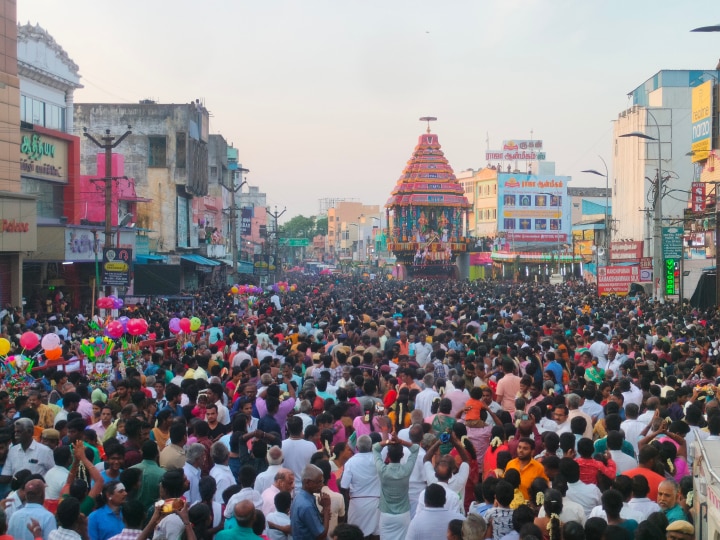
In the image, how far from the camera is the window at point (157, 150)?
5086cm

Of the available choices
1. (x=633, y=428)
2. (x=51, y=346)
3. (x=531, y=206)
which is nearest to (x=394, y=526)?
(x=633, y=428)

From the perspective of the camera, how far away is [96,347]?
13.9 metres

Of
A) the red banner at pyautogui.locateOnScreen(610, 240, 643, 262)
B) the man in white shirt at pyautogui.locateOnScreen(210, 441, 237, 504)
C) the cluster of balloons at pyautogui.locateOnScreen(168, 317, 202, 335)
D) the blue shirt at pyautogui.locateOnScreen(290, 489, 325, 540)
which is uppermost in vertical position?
the red banner at pyautogui.locateOnScreen(610, 240, 643, 262)

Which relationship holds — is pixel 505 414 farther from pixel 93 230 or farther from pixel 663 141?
pixel 663 141

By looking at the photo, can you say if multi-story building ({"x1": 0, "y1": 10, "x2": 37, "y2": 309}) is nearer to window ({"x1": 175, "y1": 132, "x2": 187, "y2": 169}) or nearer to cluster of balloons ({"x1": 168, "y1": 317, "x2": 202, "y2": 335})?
cluster of balloons ({"x1": 168, "y1": 317, "x2": 202, "y2": 335})

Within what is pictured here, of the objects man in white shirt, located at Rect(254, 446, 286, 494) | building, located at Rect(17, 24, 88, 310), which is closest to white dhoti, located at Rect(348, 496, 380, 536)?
man in white shirt, located at Rect(254, 446, 286, 494)

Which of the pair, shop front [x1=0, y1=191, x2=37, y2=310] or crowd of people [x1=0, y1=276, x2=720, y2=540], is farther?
shop front [x1=0, y1=191, x2=37, y2=310]

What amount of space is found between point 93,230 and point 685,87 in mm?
42320

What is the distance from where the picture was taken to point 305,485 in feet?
22.1

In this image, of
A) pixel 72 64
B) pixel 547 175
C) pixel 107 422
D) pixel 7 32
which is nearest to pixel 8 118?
pixel 7 32

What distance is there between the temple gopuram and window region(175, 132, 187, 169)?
26.0 m

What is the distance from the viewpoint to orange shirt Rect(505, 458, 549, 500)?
712 cm

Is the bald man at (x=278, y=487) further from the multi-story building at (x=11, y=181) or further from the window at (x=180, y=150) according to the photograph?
the window at (x=180, y=150)

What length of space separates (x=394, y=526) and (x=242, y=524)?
1.80 meters
